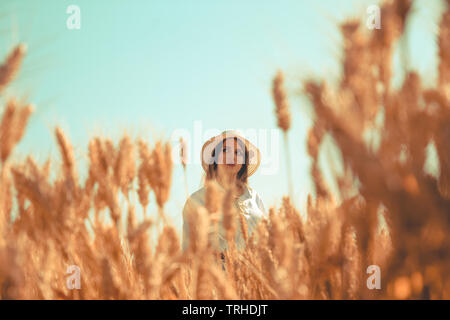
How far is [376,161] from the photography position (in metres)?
0.54

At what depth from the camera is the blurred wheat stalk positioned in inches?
22.0

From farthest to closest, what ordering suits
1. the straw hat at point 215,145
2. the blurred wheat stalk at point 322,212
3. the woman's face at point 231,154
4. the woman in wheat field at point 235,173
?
1. the straw hat at point 215,145
2. the woman's face at point 231,154
3. the woman in wheat field at point 235,173
4. the blurred wheat stalk at point 322,212

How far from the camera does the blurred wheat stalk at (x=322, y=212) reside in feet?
1.84

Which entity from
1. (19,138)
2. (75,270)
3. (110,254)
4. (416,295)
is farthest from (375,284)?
(19,138)

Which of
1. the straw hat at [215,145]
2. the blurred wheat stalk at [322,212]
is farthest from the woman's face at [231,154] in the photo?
the blurred wheat stalk at [322,212]

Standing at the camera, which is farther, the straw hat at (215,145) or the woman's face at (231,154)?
the straw hat at (215,145)

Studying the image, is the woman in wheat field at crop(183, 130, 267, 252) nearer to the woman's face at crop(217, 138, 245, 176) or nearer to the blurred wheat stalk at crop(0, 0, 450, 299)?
the woman's face at crop(217, 138, 245, 176)

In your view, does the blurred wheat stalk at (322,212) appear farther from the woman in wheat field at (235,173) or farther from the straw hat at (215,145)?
the straw hat at (215,145)

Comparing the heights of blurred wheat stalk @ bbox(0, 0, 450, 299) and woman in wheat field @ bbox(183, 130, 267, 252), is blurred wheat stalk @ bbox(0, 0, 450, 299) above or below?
below

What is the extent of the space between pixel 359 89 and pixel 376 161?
16 centimetres

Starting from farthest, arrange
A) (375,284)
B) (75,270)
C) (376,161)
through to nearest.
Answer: (75,270)
(375,284)
(376,161)

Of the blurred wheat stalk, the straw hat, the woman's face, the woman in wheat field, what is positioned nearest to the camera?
the blurred wheat stalk

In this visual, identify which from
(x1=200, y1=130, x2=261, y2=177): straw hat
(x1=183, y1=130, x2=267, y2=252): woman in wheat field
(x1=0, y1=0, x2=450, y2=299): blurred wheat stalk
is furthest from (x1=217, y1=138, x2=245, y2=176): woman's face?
(x1=0, y1=0, x2=450, y2=299): blurred wheat stalk
